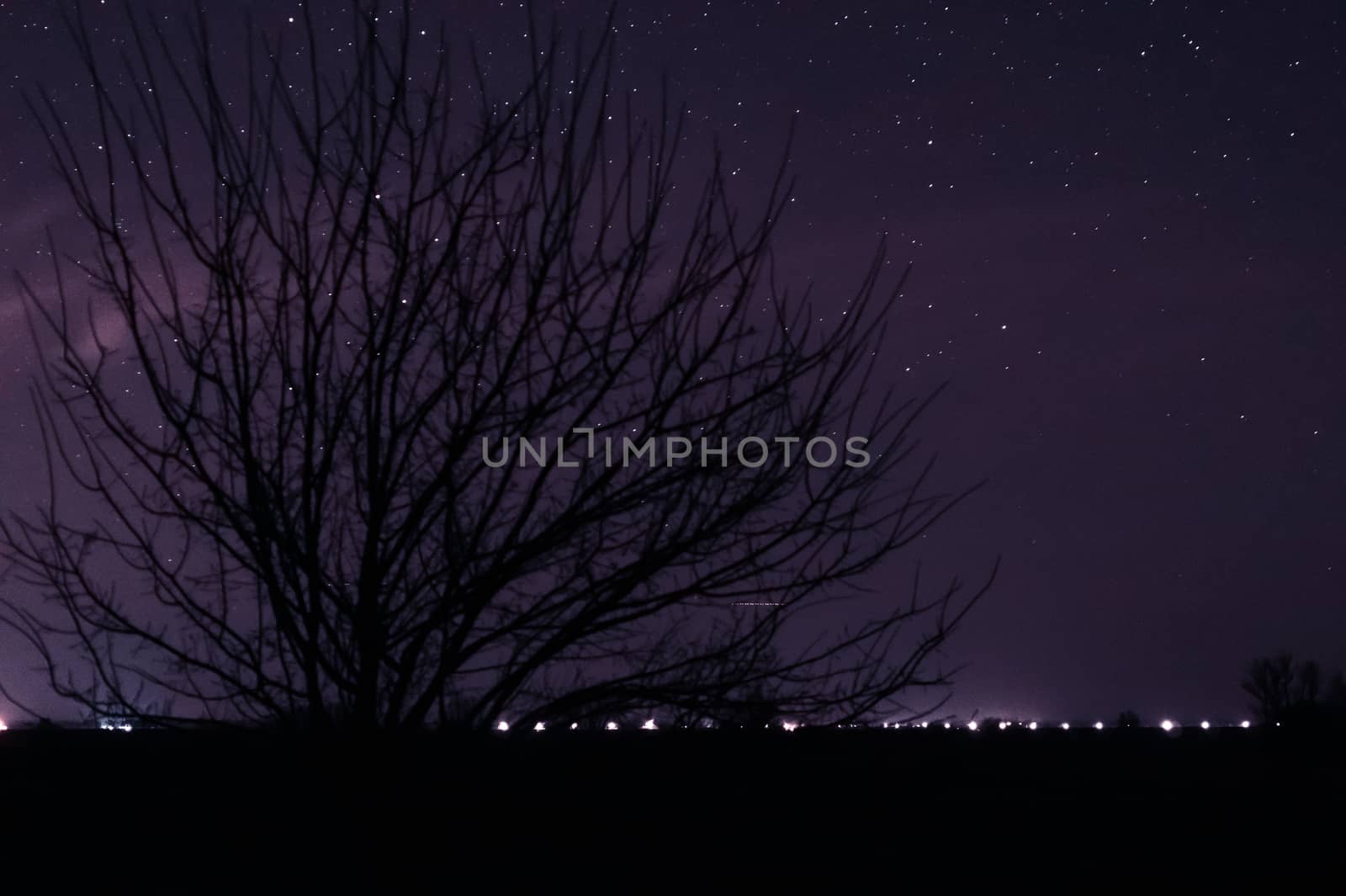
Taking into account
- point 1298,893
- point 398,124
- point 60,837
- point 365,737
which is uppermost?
point 398,124

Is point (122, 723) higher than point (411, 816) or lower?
higher

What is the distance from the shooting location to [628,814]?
358 centimetres

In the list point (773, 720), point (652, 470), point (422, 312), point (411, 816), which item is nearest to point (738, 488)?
point (652, 470)

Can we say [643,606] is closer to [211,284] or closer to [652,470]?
[652,470]

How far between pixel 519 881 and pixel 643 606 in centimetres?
150

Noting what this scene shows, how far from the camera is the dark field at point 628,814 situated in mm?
3109

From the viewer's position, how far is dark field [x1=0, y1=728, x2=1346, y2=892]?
3109 mm

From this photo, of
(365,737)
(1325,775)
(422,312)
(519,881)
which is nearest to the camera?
(519,881)

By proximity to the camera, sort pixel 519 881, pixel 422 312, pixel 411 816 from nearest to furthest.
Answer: pixel 519 881 < pixel 411 816 < pixel 422 312

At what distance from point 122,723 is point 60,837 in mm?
1341

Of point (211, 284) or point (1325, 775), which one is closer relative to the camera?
point (211, 284)

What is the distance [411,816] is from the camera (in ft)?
11.1

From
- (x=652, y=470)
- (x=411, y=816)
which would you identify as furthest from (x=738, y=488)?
(x=411, y=816)

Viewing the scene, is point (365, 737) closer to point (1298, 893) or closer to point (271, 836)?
point (271, 836)
